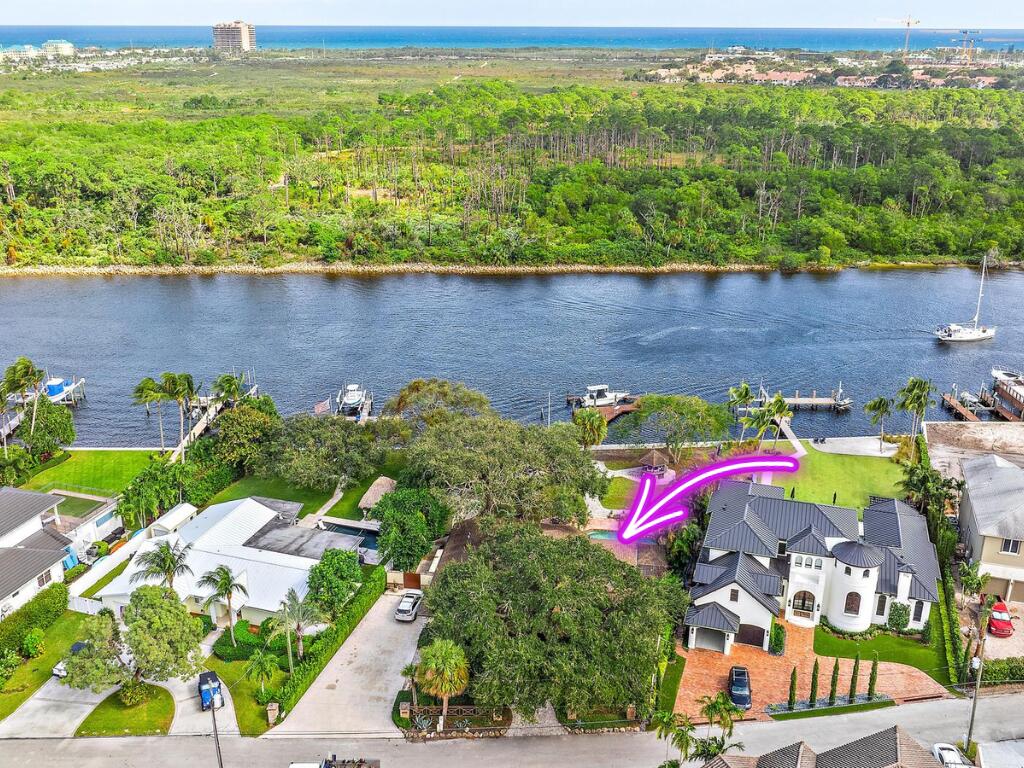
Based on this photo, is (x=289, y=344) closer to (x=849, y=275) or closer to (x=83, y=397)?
(x=83, y=397)

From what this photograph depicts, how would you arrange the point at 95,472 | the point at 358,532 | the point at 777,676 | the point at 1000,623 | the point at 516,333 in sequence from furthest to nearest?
the point at 516,333 → the point at 95,472 → the point at 358,532 → the point at 1000,623 → the point at 777,676

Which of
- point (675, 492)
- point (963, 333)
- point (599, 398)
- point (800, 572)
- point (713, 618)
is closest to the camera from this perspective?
point (713, 618)

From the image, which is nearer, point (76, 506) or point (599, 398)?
point (76, 506)

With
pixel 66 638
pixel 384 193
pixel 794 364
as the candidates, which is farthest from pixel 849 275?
pixel 66 638

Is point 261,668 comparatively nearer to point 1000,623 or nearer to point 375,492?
point 375,492

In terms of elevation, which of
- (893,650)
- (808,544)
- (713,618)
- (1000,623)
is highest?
(808,544)

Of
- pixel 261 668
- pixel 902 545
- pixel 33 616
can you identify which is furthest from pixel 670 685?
pixel 33 616

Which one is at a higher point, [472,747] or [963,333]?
[963,333]
